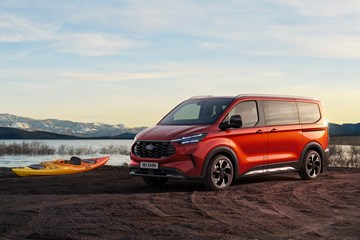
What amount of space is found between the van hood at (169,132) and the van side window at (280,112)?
6.98ft

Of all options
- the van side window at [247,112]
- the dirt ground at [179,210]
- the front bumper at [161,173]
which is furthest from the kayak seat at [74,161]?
the van side window at [247,112]

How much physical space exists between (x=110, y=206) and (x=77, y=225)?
1815 mm

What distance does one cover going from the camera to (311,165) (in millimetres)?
15453

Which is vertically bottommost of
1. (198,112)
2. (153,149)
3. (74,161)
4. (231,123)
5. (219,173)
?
(74,161)

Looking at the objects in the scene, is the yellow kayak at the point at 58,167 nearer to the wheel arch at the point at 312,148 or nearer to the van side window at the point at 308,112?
the wheel arch at the point at 312,148

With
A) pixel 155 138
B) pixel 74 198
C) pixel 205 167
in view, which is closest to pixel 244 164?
pixel 205 167

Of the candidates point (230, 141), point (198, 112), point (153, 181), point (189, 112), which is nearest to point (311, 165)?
point (230, 141)

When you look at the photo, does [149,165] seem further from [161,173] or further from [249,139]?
[249,139]

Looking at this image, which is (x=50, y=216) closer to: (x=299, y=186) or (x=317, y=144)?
(x=299, y=186)

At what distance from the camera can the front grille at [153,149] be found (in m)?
12.4

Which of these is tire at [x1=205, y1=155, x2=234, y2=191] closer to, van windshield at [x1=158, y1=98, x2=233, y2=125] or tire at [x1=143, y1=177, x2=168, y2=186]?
van windshield at [x1=158, y1=98, x2=233, y2=125]

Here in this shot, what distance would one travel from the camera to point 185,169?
40.4 ft

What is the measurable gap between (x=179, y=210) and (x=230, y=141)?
3.74m

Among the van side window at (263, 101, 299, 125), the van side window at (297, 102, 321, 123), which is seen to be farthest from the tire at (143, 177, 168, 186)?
the van side window at (297, 102, 321, 123)
